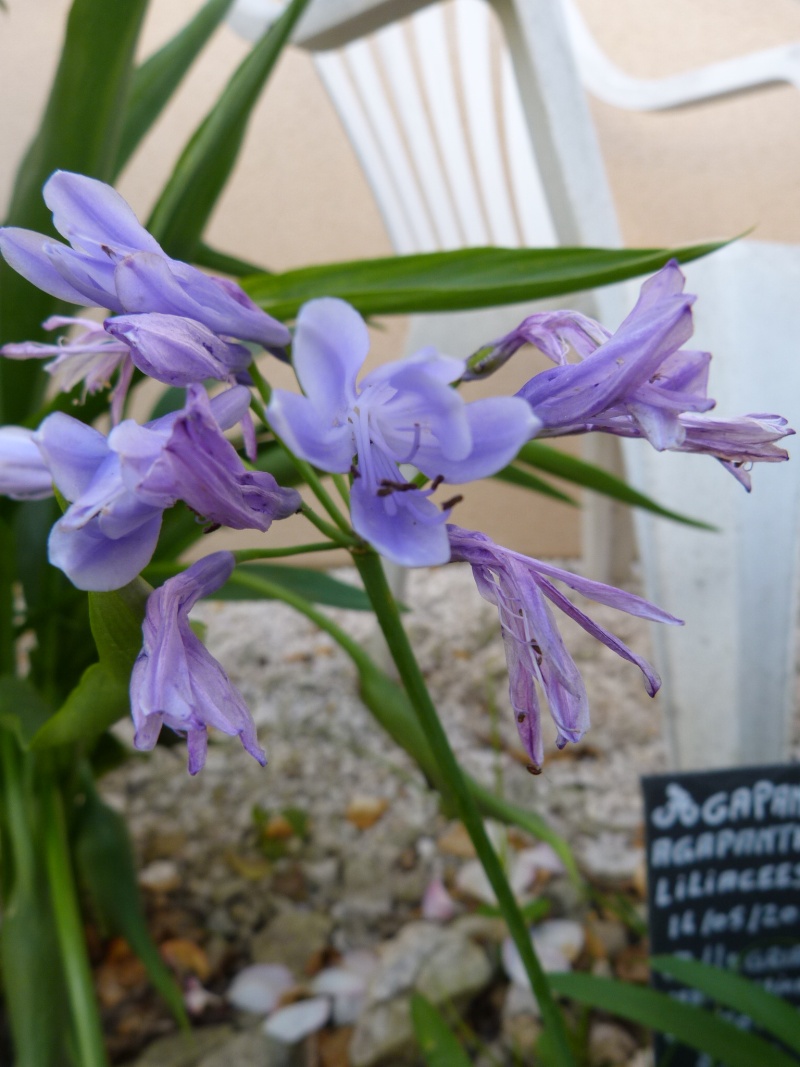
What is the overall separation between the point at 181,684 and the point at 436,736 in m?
0.08

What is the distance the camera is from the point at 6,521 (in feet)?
1.82

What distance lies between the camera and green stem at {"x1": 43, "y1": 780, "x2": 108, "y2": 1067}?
448mm

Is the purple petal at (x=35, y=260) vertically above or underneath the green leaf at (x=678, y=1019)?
above

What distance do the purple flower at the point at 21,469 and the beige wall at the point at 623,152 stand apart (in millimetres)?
1374

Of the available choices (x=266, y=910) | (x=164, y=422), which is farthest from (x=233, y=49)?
(x=164, y=422)

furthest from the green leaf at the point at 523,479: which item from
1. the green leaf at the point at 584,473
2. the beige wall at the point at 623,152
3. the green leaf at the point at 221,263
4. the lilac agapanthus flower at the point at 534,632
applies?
the beige wall at the point at 623,152

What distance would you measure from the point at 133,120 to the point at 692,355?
0.59 metres

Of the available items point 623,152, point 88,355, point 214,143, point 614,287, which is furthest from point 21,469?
point 623,152

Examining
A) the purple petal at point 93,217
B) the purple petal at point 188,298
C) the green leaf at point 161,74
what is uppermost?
the green leaf at point 161,74

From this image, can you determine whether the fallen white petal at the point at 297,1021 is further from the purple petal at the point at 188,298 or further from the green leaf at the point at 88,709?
the purple petal at the point at 188,298

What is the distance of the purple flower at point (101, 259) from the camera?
0.63ft

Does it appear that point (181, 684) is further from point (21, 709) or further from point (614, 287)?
point (614, 287)

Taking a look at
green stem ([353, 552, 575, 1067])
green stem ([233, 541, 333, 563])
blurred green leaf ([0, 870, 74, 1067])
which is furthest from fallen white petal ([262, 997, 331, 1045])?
green stem ([233, 541, 333, 563])

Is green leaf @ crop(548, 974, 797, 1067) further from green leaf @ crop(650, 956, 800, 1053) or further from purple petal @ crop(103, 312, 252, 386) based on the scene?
purple petal @ crop(103, 312, 252, 386)
